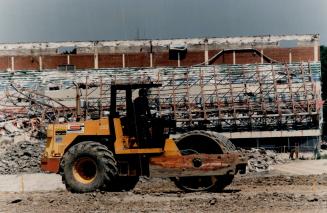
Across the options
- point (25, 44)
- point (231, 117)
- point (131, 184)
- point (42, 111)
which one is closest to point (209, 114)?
point (231, 117)

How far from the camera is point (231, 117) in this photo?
145 feet

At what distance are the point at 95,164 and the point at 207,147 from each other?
2.75m

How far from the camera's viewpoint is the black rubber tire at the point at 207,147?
48.2 feet

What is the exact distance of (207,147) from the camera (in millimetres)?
14891

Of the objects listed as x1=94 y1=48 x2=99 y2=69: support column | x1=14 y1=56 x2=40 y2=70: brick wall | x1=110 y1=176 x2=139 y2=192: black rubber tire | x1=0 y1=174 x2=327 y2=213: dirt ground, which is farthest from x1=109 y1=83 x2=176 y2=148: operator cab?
x1=14 y1=56 x2=40 y2=70: brick wall

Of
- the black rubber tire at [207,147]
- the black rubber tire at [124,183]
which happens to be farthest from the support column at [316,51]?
the black rubber tire at [207,147]

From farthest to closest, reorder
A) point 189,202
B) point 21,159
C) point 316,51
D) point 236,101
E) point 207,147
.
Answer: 1. point 316,51
2. point 236,101
3. point 21,159
4. point 207,147
5. point 189,202

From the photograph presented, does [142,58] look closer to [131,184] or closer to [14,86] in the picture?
[14,86]

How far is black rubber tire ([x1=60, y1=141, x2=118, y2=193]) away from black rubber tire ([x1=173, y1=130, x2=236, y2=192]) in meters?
1.75

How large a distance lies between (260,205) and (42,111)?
116 feet

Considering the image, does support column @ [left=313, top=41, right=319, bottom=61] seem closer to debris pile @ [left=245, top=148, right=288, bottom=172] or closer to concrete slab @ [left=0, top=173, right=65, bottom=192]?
debris pile @ [left=245, top=148, right=288, bottom=172]

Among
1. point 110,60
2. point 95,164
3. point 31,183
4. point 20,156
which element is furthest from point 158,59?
point 95,164

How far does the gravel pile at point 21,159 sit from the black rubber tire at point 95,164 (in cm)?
1757

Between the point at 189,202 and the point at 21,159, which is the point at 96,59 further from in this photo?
the point at 189,202
